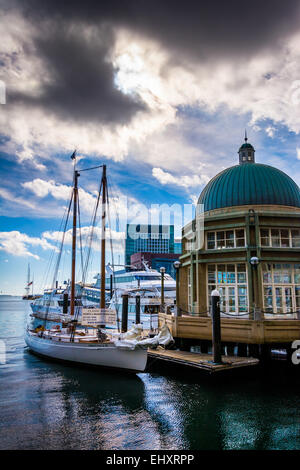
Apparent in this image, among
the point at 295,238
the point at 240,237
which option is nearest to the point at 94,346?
the point at 240,237

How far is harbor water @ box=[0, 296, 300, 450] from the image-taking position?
36.9ft

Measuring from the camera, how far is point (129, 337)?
20.2m

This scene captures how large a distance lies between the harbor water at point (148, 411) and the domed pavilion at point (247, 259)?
329 centimetres

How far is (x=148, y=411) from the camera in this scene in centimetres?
1412

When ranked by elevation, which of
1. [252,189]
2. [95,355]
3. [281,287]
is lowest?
[95,355]

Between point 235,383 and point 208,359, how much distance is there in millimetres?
2056

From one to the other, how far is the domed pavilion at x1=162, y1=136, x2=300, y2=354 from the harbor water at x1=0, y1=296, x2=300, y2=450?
3290 mm

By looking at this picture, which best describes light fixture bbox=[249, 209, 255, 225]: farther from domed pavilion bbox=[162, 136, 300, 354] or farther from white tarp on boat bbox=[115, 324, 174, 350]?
white tarp on boat bbox=[115, 324, 174, 350]

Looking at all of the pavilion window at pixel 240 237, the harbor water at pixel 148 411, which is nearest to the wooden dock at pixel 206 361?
the harbor water at pixel 148 411

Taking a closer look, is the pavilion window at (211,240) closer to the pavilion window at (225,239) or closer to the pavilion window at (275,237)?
the pavilion window at (225,239)

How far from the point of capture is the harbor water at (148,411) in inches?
443

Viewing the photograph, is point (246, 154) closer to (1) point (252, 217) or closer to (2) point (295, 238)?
(1) point (252, 217)

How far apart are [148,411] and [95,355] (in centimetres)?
862
